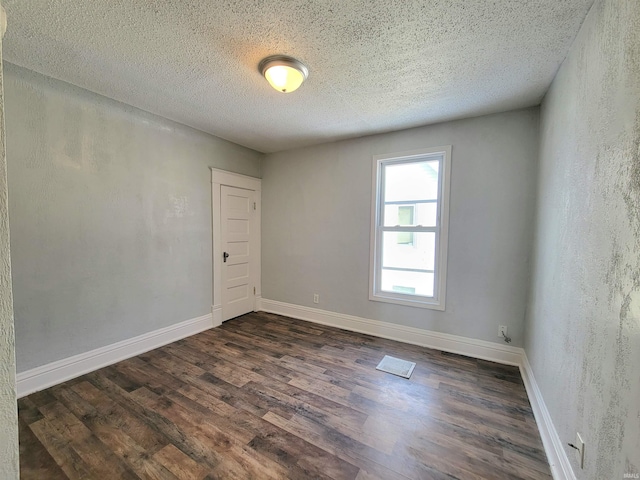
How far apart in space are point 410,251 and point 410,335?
0.98 metres

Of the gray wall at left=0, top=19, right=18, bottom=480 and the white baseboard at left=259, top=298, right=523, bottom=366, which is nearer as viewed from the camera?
the gray wall at left=0, top=19, right=18, bottom=480

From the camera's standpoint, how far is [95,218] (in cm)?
243

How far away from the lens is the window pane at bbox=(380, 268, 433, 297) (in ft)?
10.1

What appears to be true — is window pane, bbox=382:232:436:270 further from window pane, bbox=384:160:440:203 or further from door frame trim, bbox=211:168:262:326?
door frame trim, bbox=211:168:262:326

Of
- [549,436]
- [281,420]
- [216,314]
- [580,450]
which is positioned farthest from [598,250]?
[216,314]

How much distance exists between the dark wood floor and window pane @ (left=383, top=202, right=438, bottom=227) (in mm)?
1464

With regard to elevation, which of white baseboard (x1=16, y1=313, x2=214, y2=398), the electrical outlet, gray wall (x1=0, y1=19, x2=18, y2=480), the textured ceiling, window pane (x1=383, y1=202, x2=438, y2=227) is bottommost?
white baseboard (x1=16, y1=313, x2=214, y2=398)

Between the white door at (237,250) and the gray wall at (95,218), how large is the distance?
0.36 m

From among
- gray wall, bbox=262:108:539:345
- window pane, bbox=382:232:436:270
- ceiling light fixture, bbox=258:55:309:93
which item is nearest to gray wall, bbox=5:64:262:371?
gray wall, bbox=262:108:539:345

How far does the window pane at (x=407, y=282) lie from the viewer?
307 centimetres

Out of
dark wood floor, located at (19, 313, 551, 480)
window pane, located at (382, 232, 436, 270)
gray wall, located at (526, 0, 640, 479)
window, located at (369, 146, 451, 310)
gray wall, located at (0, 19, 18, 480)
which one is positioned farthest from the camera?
window pane, located at (382, 232, 436, 270)

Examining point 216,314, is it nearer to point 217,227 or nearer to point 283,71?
point 217,227

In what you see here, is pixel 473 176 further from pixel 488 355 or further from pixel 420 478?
pixel 420 478

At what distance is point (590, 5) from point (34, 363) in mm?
4394
